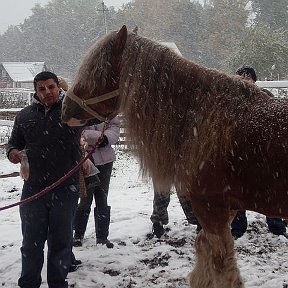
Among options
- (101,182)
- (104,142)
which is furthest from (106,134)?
(101,182)

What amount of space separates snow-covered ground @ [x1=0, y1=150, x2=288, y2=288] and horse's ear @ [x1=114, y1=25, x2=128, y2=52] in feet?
3.15

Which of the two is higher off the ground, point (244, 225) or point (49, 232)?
point (49, 232)

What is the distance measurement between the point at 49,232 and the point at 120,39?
159 centimetres

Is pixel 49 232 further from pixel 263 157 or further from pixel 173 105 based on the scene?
pixel 263 157

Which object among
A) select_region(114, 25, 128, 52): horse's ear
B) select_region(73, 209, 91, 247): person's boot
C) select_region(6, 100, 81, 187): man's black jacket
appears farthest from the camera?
select_region(73, 209, 91, 247): person's boot

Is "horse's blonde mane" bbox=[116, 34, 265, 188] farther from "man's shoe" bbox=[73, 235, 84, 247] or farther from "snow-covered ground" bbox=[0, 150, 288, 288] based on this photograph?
"man's shoe" bbox=[73, 235, 84, 247]

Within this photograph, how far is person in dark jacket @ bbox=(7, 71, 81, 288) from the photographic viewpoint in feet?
9.98

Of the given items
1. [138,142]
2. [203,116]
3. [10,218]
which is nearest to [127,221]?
[10,218]

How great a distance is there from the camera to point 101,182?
419cm

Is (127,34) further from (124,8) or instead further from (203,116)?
(124,8)

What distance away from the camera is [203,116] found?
2.53 m

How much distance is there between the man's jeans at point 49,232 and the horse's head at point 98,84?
666mm

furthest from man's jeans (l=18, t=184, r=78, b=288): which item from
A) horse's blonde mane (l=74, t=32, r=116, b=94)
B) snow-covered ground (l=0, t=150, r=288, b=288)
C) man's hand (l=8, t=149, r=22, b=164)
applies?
horse's blonde mane (l=74, t=32, r=116, b=94)

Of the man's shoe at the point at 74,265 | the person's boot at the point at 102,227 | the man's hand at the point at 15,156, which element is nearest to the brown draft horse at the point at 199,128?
the man's hand at the point at 15,156
